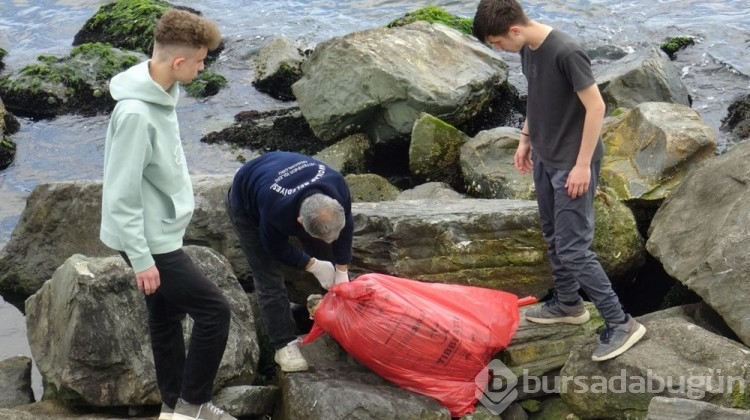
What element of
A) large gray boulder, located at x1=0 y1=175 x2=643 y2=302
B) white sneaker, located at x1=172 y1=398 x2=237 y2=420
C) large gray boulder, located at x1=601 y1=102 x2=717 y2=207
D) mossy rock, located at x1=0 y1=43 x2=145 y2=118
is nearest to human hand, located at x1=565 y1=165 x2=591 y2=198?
large gray boulder, located at x1=0 y1=175 x2=643 y2=302

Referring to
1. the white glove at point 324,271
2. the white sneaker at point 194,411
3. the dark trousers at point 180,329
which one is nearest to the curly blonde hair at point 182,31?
the dark trousers at point 180,329

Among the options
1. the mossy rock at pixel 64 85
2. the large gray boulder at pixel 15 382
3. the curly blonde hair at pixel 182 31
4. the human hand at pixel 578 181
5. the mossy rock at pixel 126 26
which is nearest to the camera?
the curly blonde hair at pixel 182 31

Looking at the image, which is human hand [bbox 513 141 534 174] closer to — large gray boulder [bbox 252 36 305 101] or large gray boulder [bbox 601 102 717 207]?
large gray boulder [bbox 601 102 717 207]

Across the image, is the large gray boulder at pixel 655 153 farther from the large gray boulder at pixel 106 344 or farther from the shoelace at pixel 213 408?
the shoelace at pixel 213 408

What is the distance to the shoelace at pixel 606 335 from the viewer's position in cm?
511

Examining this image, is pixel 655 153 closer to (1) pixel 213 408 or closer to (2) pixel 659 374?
(2) pixel 659 374

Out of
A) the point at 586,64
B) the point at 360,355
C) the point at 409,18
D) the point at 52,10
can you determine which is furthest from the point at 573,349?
the point at 52,10

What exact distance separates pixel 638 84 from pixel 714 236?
432 centimetres

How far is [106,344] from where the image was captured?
5270 mm

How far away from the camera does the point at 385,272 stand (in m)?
6.14

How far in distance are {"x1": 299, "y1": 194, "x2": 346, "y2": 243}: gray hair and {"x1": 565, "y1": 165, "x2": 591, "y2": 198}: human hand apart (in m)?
1.10

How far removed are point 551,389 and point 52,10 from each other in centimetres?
1291

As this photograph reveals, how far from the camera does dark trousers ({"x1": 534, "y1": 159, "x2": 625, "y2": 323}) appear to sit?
16.1ft

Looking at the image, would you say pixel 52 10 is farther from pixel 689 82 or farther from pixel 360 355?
pixel 360 355
